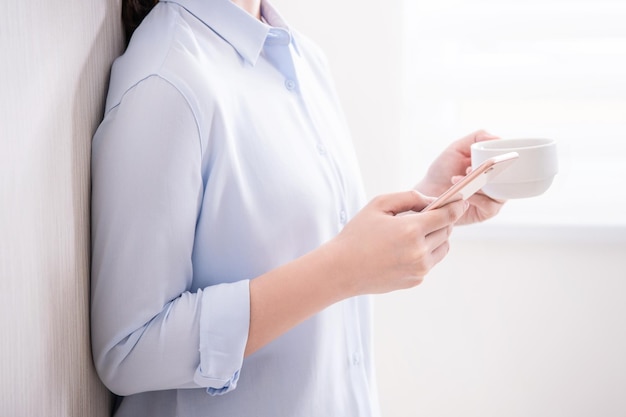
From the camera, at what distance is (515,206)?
199 cm

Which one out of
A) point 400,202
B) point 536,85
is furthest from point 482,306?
point 400,202

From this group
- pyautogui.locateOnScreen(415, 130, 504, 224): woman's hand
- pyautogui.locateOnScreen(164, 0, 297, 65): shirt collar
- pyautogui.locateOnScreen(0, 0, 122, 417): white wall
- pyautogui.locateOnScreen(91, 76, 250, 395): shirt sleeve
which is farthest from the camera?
pyautogui.locateOnScreen(415, 130, 504, 224): woman's hand

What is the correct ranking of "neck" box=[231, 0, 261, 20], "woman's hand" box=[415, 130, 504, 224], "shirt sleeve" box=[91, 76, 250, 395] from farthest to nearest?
1. "woman's hand" box=[415, 130, 504, 224]
2. "neck" box=[231, 0, 261, 20]
3. "shirt sleeve" box=[91, 76, 250, 395]

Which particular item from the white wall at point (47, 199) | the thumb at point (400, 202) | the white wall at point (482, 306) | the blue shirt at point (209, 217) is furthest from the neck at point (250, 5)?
the white wall at point (482, 306)

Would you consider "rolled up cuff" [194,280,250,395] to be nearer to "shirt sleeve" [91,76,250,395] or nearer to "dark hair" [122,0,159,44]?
"shirt sleeve" [91,76,250,395]

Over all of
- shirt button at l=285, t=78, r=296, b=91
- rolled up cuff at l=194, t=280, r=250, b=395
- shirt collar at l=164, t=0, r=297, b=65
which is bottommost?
rolled up cuff at l=194, t=280, r=250, b=395

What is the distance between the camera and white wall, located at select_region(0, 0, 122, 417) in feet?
2.13

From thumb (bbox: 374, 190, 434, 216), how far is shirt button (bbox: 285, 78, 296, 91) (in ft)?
0.78

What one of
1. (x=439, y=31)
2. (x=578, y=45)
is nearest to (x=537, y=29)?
(x=578, y=45)

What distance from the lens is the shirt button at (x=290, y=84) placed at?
105cm

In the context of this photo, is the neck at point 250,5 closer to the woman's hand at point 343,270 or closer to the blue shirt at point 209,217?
the blue shirt at point 209,217

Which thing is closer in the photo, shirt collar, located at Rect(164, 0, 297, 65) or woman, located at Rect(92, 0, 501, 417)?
woman, located at Rect(92, 0, 501, 417)

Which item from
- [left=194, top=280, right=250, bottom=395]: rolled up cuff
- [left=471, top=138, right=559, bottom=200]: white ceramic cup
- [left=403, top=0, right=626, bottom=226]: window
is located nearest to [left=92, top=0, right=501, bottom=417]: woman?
[left=194, top=280, right=250, bottom=395]: rolled up cuff

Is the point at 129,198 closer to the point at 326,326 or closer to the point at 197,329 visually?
the point at 197,329
